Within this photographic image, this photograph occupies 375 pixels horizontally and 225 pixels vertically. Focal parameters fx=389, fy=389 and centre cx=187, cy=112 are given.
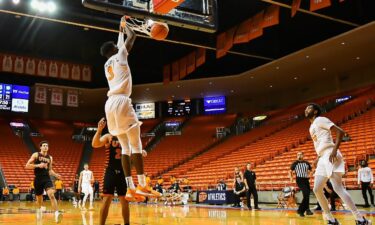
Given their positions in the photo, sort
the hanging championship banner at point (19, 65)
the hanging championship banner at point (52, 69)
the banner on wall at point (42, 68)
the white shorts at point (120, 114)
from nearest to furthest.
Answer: the white shorts at point (120, 114)
the banner on wall at point (42, 68)
the hanging championship banner at point (19, 65)
the hanging championship banner at point (52, 69)

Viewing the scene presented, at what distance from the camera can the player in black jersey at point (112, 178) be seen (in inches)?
209

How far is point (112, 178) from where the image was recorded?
5.42m

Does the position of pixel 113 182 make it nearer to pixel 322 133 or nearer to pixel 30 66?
pixel 322 133

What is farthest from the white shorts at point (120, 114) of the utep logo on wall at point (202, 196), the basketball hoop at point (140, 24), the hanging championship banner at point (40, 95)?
the hanging championship banner at point (40, 95)

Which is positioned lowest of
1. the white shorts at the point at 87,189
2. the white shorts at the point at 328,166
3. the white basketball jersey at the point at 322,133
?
the white shorts at the point at 87,189

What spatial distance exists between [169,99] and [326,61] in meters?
13.4

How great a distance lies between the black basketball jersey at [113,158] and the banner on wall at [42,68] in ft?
49.6

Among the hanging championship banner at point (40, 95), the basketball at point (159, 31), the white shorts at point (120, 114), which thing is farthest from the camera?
the hanging championship banner at point (40, 95)

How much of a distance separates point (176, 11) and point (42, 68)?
543 inches

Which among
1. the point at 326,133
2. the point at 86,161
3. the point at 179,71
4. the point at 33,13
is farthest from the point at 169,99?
the point at 326,133

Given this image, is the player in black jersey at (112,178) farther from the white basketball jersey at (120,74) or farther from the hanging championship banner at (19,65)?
the hanging championship banner at (19,65)

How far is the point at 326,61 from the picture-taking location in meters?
22.5

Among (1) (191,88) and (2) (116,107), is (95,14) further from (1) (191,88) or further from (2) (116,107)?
(1) (191,88)

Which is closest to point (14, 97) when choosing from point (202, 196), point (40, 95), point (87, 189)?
point (40, 95)
